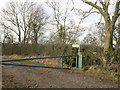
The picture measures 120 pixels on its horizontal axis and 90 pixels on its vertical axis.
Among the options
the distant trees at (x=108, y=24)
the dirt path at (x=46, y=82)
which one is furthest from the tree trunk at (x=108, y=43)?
the dirt path at (x=46, y=82)

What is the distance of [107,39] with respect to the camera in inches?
324

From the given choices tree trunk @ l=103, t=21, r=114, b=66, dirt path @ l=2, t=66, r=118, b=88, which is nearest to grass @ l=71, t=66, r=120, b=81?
dirt path @ l=2, t=66, r=118, b=88

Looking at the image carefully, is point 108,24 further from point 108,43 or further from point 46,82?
point 46,82

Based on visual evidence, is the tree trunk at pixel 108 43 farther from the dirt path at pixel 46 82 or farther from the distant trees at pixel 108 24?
the dirt path at pixel 46 82

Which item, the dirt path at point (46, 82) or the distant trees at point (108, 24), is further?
the distant trees at point (108, 24)

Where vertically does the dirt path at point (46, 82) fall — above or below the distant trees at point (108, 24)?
below

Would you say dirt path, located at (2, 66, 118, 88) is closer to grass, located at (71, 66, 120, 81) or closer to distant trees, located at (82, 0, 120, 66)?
grass, located at (71, 66, 120, 81)

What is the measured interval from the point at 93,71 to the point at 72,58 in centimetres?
193

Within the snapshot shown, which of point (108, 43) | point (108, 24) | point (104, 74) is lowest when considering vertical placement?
point (104, 74)

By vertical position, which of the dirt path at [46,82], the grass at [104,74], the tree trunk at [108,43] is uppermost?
the tree trunk at [108,43]

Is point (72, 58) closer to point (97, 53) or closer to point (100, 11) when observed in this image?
point (97, 53)

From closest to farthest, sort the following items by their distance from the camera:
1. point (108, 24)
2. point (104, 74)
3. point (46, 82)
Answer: point (46, 82) < point (104, 74) < point (108, 24)

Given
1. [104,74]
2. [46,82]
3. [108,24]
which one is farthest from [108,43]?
[46,82]

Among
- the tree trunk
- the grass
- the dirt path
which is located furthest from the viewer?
the tree trunk
